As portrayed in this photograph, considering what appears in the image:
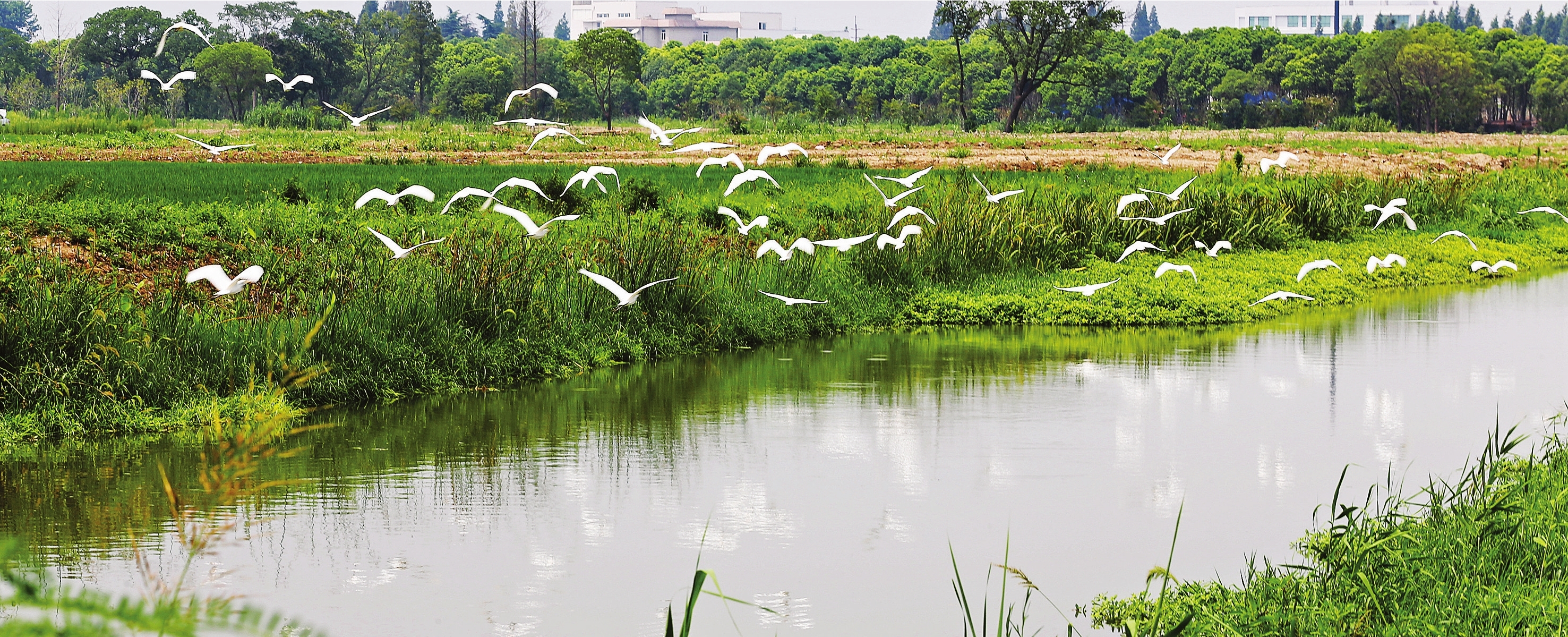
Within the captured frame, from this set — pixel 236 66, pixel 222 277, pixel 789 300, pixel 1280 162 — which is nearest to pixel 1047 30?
pixel 236 66

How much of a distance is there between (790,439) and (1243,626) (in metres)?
3.97

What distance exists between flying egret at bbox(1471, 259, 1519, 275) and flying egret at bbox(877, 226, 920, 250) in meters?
7.14

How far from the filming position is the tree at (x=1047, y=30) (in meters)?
56.2

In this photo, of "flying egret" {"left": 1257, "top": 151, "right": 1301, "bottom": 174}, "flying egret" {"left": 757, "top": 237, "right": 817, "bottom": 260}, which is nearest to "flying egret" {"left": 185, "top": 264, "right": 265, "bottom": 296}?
"flying egret" {"left": 757, "top": 237, "right": 817, "bottom": 260}

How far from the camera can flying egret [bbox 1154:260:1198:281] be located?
14234 millimetres

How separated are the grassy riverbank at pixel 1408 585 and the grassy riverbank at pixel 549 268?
188 inches

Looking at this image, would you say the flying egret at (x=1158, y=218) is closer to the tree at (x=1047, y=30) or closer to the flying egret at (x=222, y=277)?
the flying egret at (x=222, y=277)

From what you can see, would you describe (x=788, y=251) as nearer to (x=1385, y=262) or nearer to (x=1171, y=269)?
(x=1171, y=269)

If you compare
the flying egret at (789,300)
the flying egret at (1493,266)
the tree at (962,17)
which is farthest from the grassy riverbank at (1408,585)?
the tree at (962,17)

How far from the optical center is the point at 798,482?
7266 mm

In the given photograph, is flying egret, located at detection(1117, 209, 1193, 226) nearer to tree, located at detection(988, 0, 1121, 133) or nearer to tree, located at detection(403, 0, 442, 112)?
tree, located at detection(988, 0, 1121, 133)

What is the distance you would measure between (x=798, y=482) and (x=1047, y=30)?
5221 cm

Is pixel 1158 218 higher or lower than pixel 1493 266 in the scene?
higher

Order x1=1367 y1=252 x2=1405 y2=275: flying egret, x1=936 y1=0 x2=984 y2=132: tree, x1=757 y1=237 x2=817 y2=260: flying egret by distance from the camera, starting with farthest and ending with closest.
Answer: x1=936 y1=0 x2=984 y2=132: tree
x1=1367 y1=252 x2=1405 y2=275: flying egret
x1=757 y1=237 x2=817 y2=260: flying egret
